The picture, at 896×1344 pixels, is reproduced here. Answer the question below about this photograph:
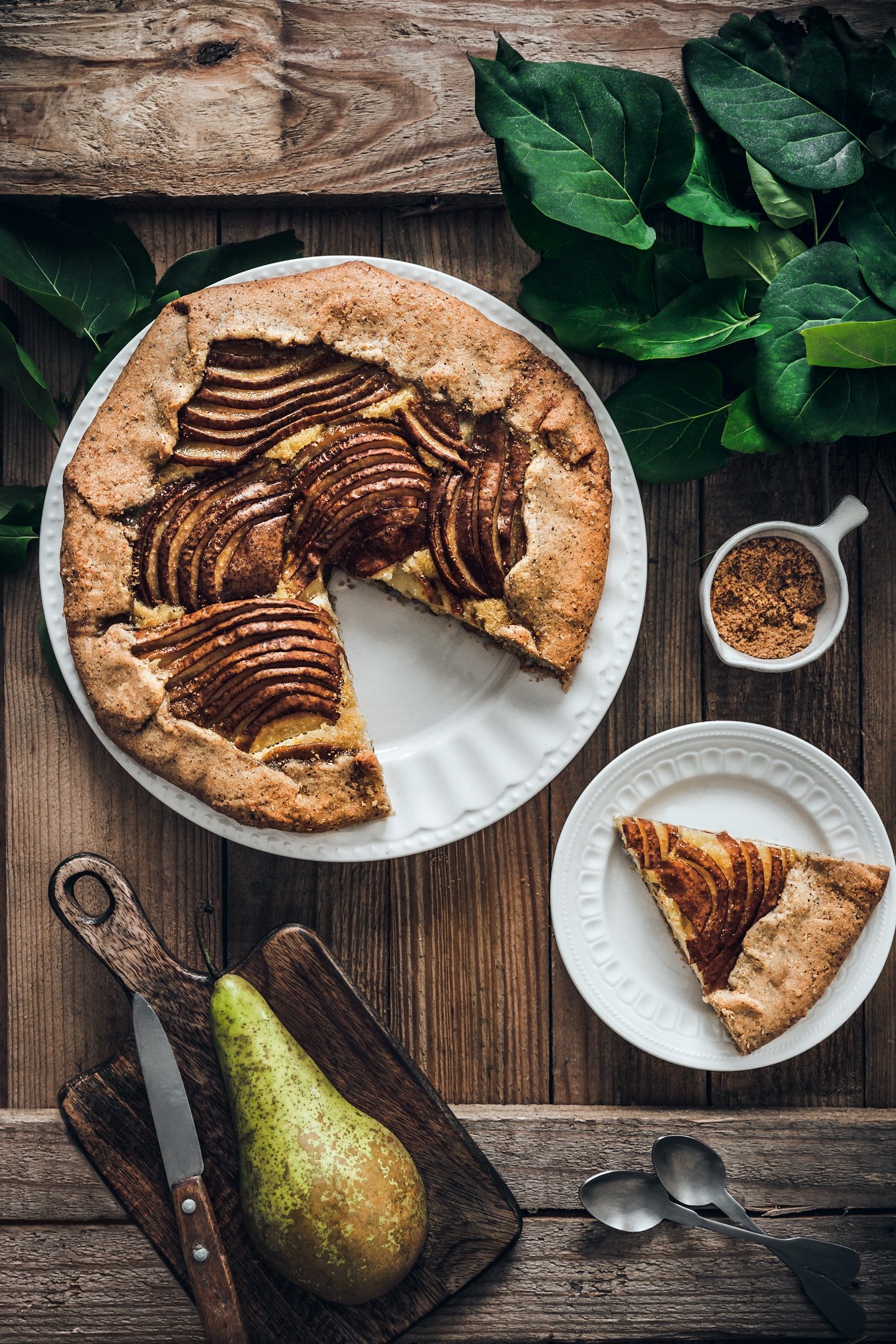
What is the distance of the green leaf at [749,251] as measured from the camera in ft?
8.77

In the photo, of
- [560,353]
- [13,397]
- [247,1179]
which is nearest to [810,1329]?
[247,1179]

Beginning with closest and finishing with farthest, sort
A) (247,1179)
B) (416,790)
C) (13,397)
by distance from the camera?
(247,1179), (416,790), (13,397)

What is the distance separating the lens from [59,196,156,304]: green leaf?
9.02 ft

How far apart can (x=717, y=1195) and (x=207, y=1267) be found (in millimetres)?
1419

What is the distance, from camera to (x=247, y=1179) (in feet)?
8.45

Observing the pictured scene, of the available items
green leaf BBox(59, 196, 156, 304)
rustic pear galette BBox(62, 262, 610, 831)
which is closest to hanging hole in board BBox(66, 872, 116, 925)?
rustic pear galette BBox(62, 262, 610, 831)

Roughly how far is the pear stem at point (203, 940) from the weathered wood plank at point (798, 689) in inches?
60.3

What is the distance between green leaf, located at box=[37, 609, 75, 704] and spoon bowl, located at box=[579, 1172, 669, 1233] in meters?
2.08

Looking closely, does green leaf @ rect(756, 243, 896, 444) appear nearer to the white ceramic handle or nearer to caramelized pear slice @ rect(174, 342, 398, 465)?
the white ceramic handle

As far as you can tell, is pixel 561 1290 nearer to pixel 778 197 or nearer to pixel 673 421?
pixel 673 421

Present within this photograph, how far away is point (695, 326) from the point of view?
266cm

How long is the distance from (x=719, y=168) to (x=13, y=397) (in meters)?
2.16

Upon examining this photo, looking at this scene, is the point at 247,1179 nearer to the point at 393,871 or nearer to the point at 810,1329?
the point at 393,871

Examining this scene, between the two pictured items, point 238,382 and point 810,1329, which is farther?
point 810,1329
